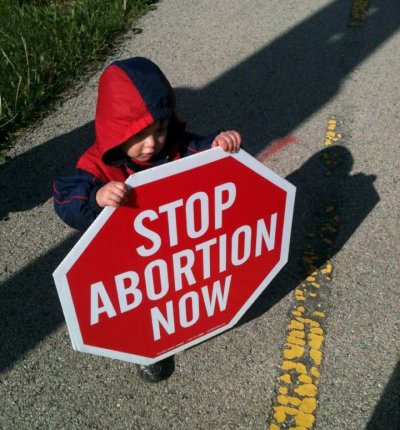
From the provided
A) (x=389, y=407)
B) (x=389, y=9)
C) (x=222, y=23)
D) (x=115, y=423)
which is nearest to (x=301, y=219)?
(x=389, y=407)

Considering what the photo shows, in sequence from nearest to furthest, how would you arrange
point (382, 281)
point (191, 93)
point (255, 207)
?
point (255, 207)
point (382, 281)
point (191, 93)

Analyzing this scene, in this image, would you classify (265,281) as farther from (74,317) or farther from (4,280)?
(4,280)

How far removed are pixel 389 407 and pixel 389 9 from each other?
526cm

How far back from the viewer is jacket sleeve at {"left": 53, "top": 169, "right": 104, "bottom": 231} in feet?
6.68

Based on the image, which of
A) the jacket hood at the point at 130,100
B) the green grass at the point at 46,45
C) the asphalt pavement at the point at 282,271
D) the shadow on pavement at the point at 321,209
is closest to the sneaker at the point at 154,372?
the asphalt pavement at the point at 282,271

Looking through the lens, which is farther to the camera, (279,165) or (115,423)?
(279,165)

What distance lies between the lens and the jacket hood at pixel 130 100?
1894 millimetres

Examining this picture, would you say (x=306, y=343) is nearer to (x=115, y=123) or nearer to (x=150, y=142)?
(x=150, y=142)

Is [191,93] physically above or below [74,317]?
below

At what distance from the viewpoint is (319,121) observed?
4.22m

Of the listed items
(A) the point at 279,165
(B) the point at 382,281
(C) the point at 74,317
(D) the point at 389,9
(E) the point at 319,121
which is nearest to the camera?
(C) the point at 74,317

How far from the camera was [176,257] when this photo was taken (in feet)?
6.33

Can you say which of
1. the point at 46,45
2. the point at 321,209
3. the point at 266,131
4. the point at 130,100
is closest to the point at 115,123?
the point at 130,100

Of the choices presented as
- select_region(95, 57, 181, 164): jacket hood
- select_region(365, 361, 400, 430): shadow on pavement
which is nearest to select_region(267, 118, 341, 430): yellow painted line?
select_region(365, 361, 400, 430): shadow on pavement
